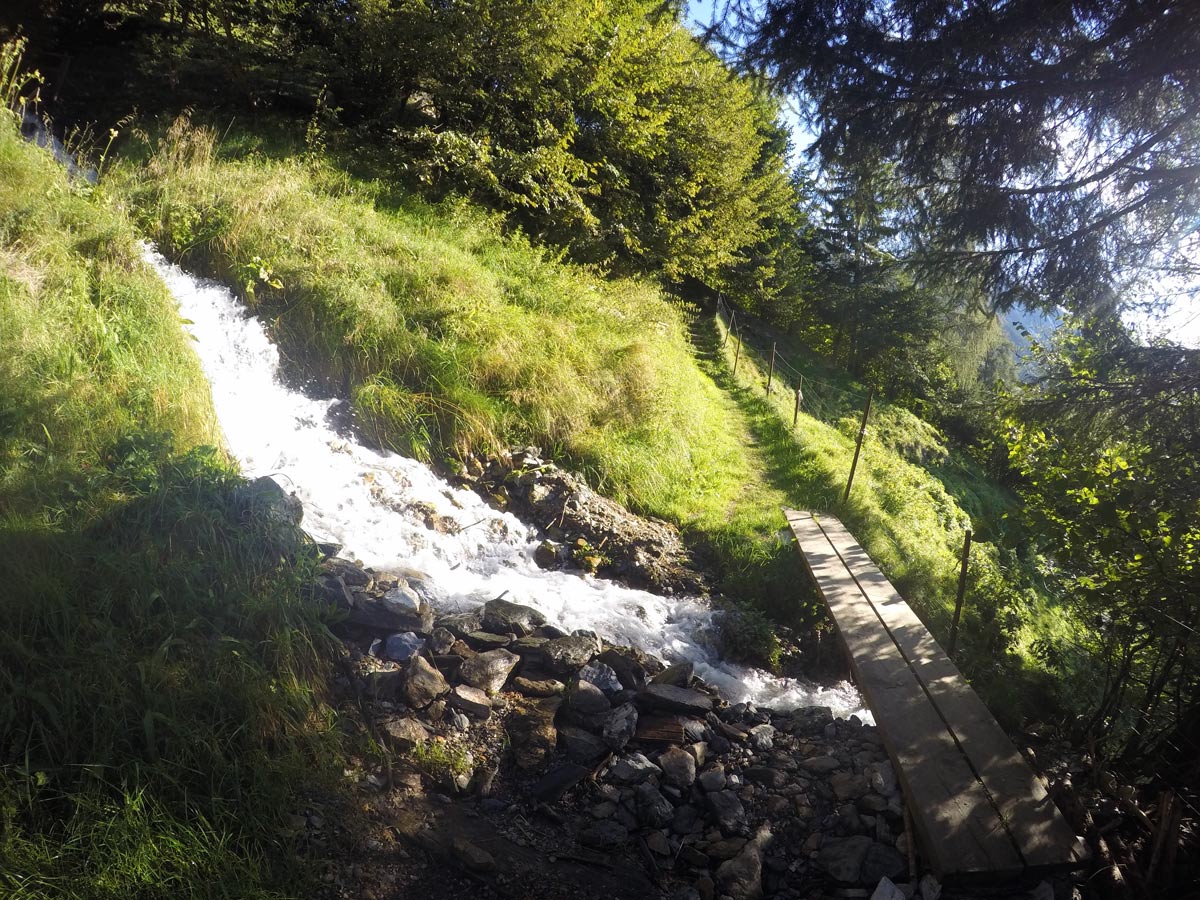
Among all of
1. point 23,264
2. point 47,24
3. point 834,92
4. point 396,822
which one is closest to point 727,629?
point 396,822

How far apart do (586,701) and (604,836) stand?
0.87 m

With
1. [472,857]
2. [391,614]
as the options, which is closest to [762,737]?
[472,857]

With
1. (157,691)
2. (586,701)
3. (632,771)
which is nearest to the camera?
(157,691)

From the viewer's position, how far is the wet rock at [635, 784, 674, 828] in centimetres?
335

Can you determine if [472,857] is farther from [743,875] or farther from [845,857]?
[845,857]

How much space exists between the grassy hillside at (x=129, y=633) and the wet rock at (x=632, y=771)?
1.41 m

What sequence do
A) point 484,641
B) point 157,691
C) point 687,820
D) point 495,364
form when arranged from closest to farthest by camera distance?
point 157,691
point 687,820
point 484,641
point 495,364

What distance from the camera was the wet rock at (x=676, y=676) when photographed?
14.5 ft

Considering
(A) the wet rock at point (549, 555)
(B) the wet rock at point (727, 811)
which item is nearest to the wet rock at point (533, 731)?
(B) the wet rock at point (727, 811)

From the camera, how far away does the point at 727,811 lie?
3443 millimetres

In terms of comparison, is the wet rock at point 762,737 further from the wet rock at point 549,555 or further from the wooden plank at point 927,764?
the wet rock at point 549,555

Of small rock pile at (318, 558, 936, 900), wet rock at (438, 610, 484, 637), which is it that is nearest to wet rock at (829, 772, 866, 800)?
small rock pile at (318, 558, 936, 900)

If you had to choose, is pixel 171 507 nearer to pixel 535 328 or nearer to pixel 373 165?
pixel 535 328

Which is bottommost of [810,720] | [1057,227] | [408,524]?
[408,524]
